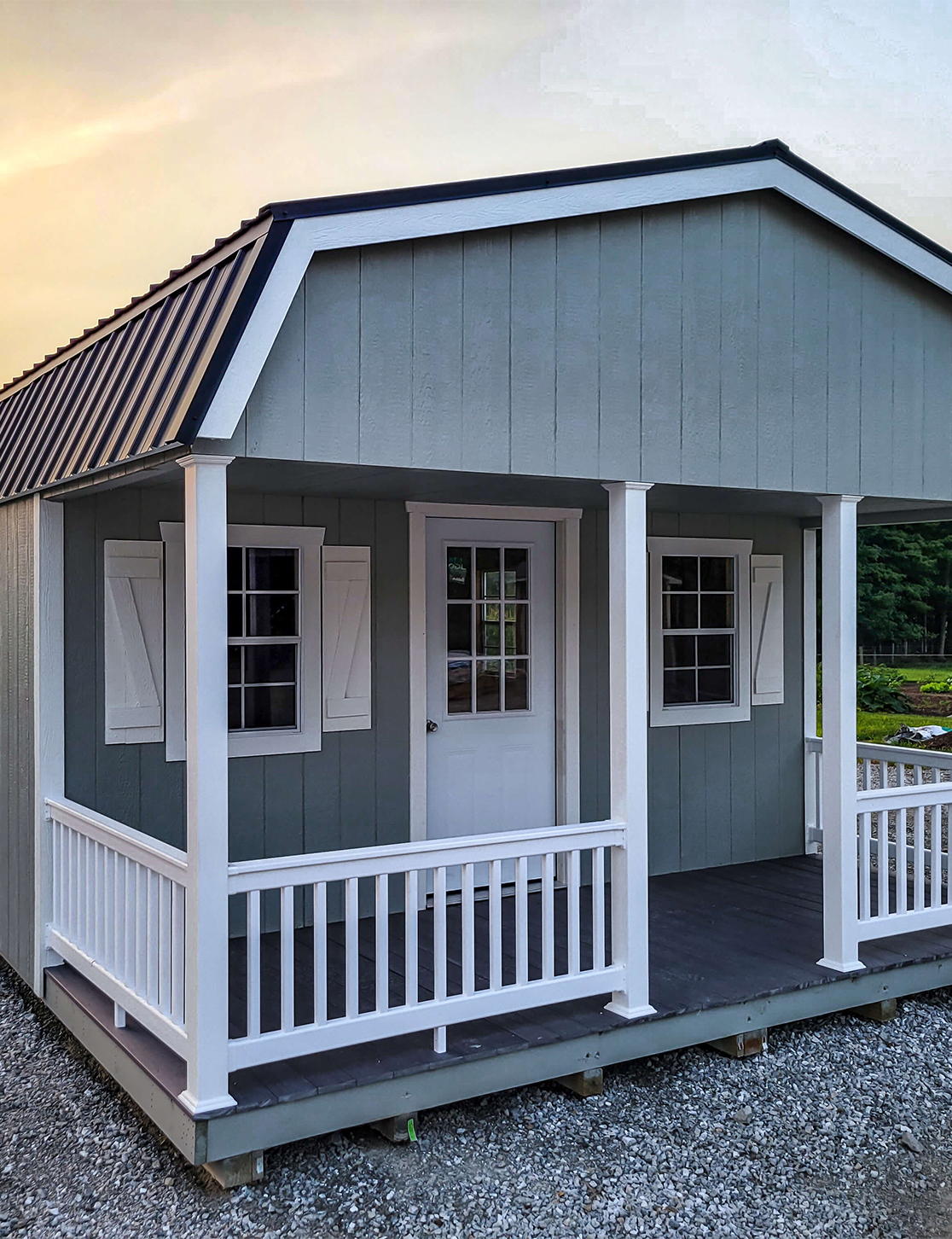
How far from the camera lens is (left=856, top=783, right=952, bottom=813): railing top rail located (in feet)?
17.1

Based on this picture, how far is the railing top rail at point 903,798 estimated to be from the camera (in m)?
5.23

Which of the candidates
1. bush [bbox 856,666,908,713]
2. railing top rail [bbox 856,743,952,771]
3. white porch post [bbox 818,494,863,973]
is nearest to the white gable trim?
white porch post [bbox 818,494,863,973]

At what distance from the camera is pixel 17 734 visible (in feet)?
18.0

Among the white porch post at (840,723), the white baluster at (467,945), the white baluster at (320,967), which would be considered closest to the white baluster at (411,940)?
the white baluster at (467,945)

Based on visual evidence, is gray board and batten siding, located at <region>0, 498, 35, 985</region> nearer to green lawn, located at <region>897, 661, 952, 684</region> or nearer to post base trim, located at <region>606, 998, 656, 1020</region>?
post base trim, located at <region>606, 998, 656, 1020</region>

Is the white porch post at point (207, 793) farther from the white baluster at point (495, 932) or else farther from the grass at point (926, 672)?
the grass at point (926, 672)

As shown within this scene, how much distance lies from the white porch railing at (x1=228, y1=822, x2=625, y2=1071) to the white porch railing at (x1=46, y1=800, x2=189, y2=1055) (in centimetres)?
27

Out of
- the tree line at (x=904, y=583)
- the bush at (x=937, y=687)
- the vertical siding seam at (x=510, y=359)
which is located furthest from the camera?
the tree line at (x=904, y=583)

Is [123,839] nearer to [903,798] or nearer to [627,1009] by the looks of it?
[627,1009]

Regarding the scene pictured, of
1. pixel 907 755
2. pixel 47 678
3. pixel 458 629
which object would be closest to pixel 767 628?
pixel 907 755

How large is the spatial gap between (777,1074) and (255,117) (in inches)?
414

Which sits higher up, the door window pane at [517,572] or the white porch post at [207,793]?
the door window pane at [517,572]

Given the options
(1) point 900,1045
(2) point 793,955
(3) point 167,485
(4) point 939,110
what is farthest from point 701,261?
(4) point 939,110

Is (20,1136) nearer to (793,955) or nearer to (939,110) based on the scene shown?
(793,955)
